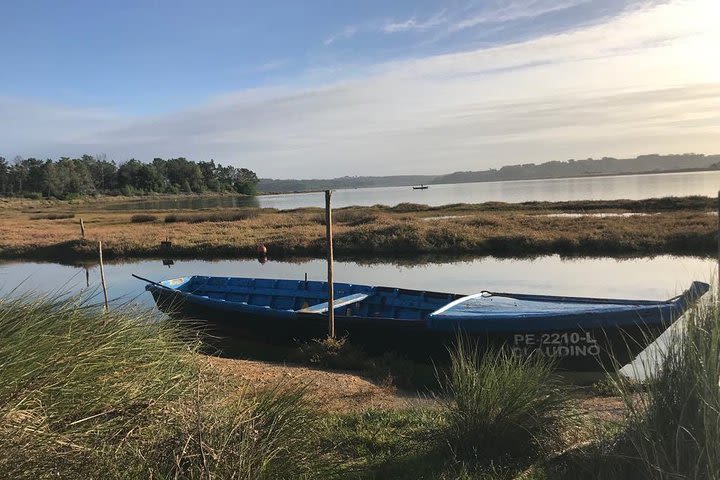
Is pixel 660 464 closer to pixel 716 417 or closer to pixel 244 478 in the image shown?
pixel 716 417

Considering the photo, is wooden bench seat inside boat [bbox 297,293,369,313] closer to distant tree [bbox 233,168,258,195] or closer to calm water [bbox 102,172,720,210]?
calm water [bbox 102,172,720,210]

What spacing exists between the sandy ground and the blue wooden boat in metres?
0.90

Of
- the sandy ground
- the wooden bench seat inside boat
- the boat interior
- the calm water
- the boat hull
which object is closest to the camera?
the sandy ground

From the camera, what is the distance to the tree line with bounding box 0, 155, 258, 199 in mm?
112938

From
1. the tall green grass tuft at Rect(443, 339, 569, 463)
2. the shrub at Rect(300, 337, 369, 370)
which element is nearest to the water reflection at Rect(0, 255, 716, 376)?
the shrub at Rect(300, 337, 369, 370)

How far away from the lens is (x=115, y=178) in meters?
141

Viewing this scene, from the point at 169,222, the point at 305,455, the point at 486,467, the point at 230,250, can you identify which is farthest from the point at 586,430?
the point at 169,222

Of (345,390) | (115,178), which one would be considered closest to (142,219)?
(345,390)

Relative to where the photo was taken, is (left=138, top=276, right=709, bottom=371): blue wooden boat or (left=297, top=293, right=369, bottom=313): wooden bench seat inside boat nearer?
(left=138, top=276, right=709, bottom=371): blue wooden boat

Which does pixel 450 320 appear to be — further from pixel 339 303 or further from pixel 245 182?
pixel 245 182

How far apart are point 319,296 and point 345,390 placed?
627 cm

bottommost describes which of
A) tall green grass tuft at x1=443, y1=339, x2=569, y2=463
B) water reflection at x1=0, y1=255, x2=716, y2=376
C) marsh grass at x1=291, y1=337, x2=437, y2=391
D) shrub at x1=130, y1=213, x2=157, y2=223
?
water reflection at x1=0, y1=255, x2=716, y2=376

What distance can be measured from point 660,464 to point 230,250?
3164 cm

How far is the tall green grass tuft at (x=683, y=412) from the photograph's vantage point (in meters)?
3.12
